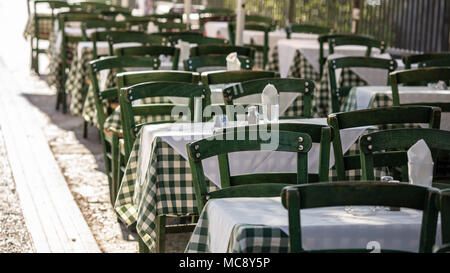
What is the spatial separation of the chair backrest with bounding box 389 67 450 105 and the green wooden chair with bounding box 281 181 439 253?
3.05m

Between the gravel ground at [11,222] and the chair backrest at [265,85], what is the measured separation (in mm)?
1541

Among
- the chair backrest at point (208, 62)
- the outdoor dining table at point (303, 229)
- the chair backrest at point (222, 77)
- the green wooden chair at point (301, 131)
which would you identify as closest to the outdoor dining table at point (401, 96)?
the chair backrest at point (208, 62)

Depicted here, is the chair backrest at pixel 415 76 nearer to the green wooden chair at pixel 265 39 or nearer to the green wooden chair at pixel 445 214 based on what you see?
the green wooden chair at pixel 445 214

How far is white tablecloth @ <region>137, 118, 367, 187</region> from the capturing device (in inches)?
183

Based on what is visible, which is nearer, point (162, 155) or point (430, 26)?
point (162, 155)

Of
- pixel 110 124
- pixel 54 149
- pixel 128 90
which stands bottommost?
pixel 54 149

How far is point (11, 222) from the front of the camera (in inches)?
237

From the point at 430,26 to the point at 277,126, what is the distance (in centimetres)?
754

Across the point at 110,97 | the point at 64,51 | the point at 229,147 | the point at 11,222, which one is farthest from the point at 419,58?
the point at 64,51

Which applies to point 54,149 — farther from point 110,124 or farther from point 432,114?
point 432,114

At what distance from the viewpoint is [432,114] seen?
4.29m

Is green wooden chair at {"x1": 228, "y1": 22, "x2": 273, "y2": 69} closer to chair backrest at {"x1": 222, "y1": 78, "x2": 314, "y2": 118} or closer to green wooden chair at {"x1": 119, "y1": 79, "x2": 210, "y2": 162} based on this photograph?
chair backrest at {"x1": 222, "y1": 78, "x2": 314, "y2": 118}

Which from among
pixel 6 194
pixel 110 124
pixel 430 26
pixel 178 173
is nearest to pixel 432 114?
pixel 178 173

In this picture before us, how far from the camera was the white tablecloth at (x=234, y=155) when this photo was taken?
4648 millimetres
